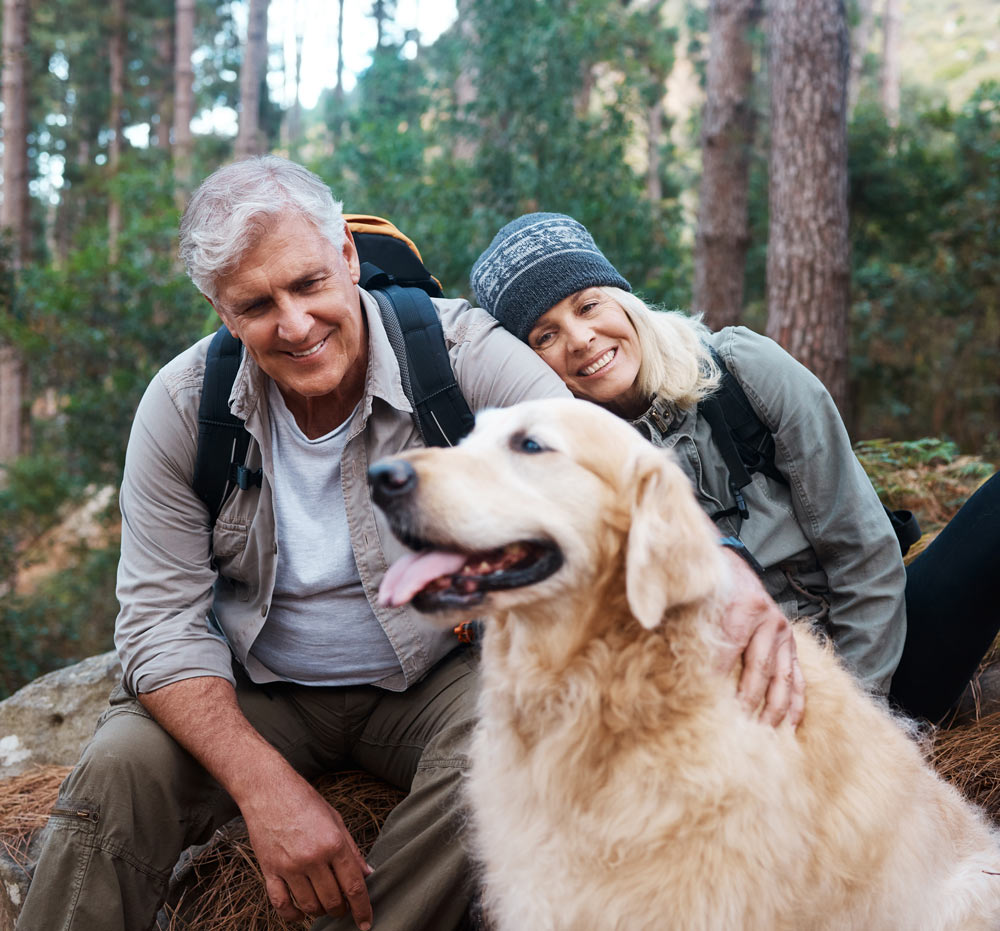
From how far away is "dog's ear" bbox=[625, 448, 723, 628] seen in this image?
1.84 meters

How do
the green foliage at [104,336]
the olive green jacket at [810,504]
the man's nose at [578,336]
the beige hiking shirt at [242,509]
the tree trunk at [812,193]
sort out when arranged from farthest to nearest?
the green foliage at [104,336]
the tree trunk at [812,193]
the man's nose at [578,336]
the olive green jacket at [810,504]
the beige hiking shirt at [242,509]

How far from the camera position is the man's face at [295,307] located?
8.52ft

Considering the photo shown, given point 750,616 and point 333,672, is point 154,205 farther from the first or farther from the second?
point 750,616

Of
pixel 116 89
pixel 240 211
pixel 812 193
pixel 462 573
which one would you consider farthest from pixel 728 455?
pixel 116 89

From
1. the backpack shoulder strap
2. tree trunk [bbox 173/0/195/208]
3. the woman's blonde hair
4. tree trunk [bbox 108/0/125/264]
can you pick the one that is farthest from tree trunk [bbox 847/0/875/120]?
the backpack shoulder strap

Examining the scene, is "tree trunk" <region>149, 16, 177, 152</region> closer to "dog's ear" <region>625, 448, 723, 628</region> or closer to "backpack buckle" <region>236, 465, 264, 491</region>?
"backpack buckle" <region>236, 465, 264, 491</region>

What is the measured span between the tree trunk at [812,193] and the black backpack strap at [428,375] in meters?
4.60

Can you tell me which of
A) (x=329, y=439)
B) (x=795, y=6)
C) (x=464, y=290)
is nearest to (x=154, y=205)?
(x=464, y=290)

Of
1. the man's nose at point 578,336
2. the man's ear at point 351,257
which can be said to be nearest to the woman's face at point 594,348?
the man's nose at point 578,336

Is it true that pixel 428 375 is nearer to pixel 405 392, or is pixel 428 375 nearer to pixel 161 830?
pixel 405 392

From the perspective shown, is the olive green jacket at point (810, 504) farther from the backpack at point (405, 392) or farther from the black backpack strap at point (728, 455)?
the backpack at point (405, 392)

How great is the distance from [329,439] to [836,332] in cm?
504

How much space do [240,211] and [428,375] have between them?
0.71 metres

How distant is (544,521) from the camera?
1.91 meters
